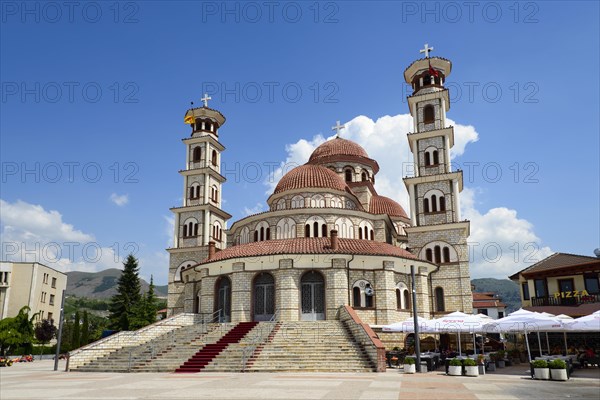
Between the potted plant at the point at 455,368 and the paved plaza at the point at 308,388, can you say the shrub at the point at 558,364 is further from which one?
the potted plant at the point at 455,368

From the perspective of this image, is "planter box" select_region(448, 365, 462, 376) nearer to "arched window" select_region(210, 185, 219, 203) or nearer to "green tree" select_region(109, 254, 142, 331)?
"arched window" select_region(210, 185, 219, 203)

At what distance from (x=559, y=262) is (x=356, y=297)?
735 inches

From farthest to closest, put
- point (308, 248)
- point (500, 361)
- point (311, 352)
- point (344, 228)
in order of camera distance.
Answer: point (344, 228) < point (308, 248) < point (500, 361) < point (311, 352)

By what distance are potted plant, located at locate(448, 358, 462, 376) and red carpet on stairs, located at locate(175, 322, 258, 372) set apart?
11201mm

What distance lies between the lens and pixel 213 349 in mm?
25438

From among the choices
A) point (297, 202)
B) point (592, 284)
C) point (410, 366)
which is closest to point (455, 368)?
point (410, 366)

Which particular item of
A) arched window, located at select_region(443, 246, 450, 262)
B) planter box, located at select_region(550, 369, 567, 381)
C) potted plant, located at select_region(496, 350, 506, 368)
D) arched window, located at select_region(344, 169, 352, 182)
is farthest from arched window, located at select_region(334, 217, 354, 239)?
planter box, located at select_region(550, 369, 567, 381)

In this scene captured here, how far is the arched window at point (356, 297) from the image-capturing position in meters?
32.2

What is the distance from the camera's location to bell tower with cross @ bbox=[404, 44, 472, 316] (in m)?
37.7

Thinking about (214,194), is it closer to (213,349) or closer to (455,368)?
(213,349)

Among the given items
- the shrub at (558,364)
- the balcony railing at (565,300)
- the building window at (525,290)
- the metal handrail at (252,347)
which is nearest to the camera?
the shrub at (558,364)

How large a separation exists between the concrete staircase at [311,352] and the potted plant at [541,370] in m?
6.86

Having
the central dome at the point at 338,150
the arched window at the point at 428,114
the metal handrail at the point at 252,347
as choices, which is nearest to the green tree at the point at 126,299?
the central dome at the point at 338,150

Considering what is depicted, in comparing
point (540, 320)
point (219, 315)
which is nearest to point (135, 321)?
point (219, 315)
